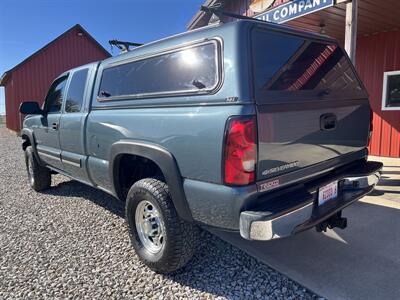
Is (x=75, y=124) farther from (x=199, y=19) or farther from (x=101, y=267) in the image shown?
(x=199, y=19)

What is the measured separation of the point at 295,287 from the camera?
2660 mm

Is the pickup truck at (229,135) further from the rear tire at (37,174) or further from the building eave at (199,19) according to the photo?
the building eave at (199,19)

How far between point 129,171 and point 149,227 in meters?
0.68

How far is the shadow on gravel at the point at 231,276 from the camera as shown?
2.62 meters

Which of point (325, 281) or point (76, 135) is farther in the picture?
point (76, 135)

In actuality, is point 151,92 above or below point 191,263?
above

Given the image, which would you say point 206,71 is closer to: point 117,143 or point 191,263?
point 117,143

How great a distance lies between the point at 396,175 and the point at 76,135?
220 inches

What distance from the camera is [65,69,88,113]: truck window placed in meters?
4.06

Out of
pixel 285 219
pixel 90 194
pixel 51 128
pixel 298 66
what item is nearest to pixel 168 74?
pixel 298 66

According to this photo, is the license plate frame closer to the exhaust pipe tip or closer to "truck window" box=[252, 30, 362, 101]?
the exhaust pipe tip

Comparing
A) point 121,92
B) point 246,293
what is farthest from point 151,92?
point 246,293

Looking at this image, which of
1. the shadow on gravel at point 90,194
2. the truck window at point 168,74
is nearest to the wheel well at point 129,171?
the truck window at point 168,74

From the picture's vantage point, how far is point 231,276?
2.87 m
